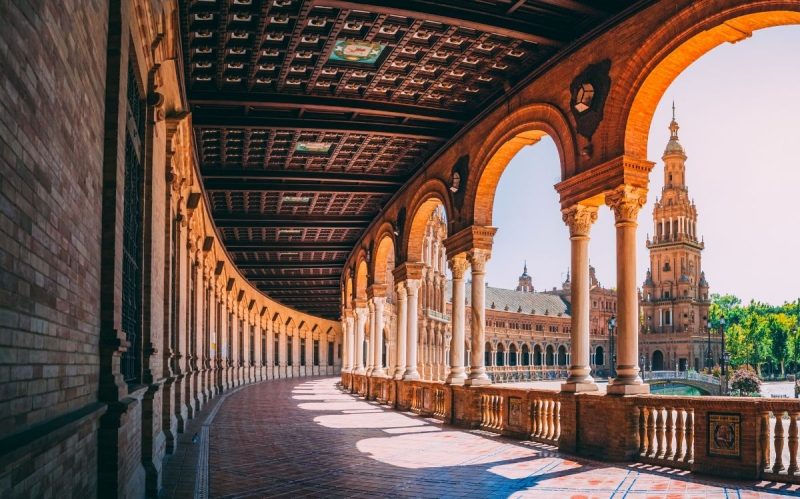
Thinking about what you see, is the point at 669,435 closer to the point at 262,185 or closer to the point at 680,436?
the point at 680,436

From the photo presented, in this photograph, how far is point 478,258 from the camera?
1744cm

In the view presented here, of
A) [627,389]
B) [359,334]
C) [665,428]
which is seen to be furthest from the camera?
[359,334]

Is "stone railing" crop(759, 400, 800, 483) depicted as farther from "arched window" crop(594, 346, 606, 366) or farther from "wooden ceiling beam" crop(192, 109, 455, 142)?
"arched window" crop(594, 346, 606, 366)

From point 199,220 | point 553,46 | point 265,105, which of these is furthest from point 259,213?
point 553,46

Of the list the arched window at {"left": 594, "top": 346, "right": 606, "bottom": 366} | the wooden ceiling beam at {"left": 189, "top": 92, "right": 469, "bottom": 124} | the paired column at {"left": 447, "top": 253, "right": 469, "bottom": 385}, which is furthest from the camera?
the arched window at {"left": 594, "top": 346, "right": 606, "bottom": 366}

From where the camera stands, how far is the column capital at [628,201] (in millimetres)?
11875

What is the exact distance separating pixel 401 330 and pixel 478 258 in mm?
8426

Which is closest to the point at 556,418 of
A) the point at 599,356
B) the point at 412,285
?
the point at 412,285

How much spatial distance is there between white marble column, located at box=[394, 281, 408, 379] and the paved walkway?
293 inches

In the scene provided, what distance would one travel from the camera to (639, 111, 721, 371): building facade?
109 meters

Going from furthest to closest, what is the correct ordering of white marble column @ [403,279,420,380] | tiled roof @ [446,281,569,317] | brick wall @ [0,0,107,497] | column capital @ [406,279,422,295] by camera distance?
tiled roof @ [446,281,569,317] < column capital @ [406,279,422,295] < white marble column @ [403,279,420,380] < brick wall @ [0,0,107,497]

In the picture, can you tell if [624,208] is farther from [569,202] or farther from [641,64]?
[641,64]

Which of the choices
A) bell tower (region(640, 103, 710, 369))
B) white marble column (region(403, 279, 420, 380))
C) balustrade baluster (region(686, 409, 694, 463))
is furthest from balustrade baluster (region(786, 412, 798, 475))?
bell tower (region(640, 103, 710, 369))

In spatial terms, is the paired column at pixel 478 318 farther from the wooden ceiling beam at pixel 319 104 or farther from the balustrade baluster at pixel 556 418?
the balustrade baluster at pixel 556 418
